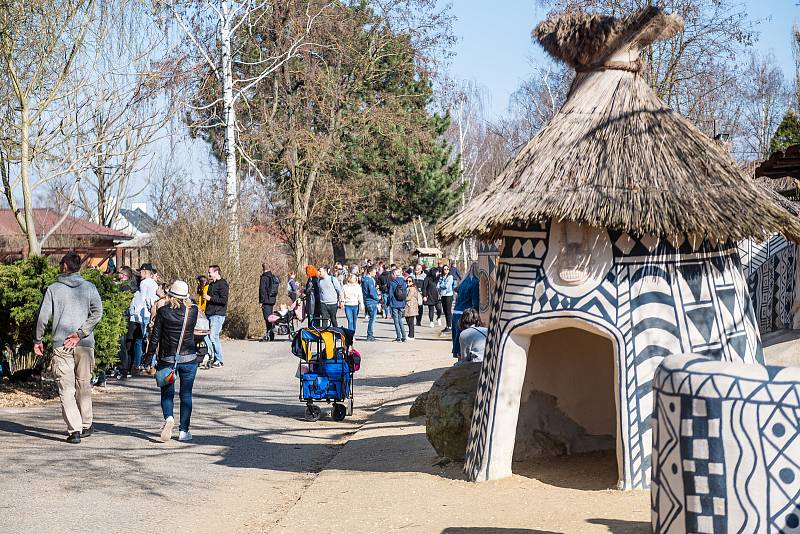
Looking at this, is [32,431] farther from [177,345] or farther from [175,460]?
[175,460]

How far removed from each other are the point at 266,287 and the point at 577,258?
16108 millimetres

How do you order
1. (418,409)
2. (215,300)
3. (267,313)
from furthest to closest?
(267,313)
(215,300)
(418,409)

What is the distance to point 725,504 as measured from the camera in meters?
4.91

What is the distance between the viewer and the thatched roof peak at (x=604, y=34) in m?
8.83

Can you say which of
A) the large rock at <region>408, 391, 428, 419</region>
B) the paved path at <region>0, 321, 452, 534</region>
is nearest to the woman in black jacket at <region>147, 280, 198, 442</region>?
the paved path at <region>0, 321, 452, 534</region>

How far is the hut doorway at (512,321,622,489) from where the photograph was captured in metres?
9.52

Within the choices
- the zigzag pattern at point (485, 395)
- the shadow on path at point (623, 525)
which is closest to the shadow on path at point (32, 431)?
the zigzag pattern at point (485, 395)

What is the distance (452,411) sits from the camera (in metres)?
9.43

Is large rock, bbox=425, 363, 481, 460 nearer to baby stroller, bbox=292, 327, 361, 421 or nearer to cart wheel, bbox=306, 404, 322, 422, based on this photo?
baby stroller, bbox=292, 327, 361, 421

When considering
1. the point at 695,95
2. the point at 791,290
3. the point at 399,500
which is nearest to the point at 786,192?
the point at 791,290

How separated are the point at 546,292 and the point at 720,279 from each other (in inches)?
58.8

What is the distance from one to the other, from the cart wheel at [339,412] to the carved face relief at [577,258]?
18.3 feet

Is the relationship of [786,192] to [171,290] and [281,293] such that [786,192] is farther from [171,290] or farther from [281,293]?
[281,293]

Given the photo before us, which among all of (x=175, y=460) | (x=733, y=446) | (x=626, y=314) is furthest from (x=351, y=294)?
(x=733, y=446)
